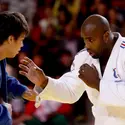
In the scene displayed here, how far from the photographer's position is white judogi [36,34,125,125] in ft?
12.4

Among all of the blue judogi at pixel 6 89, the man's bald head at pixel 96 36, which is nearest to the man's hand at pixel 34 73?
the blue judogi at pixel 6 89

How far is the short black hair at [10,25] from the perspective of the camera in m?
3.67

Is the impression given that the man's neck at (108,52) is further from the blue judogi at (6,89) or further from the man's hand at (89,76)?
the blue judogi at (6,89)

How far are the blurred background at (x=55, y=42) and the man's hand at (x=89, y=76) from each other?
275 cm

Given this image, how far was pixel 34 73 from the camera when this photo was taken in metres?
3.91

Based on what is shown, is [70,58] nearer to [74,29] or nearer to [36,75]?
[74,29]

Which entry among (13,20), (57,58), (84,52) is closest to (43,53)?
(57,58)

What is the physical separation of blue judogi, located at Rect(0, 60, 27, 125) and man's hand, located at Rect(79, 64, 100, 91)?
520 mm

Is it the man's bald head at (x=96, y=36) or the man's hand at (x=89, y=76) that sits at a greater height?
the man's bald head at (x=96, y=36)

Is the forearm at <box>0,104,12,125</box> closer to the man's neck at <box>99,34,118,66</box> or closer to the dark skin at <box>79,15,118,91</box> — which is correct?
the dark skin at <box>79,15,118,91</box>

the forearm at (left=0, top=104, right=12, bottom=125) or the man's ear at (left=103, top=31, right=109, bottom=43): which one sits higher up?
the man's ear at (left=103, top=31, right=109, bottom=43)

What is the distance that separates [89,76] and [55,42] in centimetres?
455

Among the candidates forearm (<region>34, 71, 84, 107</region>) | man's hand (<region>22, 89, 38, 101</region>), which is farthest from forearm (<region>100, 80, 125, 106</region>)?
man's hand (<region>22, 89, 38, 101</region>)

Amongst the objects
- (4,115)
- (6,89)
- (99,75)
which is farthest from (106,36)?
(4,115)
